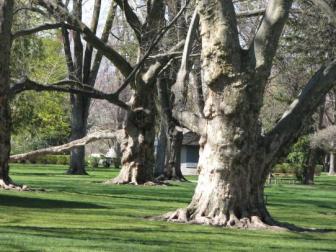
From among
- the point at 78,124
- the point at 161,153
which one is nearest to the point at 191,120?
the point at 161,153

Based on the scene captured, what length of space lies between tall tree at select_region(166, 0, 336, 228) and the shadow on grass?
4.32 metres

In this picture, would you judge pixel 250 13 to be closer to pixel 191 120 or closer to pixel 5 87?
pixel 5 87

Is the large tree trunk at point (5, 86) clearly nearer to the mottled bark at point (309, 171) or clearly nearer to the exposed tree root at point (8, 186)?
the exposed tree root at point (8, 186)

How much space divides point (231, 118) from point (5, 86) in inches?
434

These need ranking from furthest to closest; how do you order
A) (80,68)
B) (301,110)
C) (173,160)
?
(80,68) → (173,160) → (301,110)

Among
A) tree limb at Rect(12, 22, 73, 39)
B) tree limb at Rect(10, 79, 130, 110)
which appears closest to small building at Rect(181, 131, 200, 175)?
tree limb at Rect(10, 79, 130, 110)

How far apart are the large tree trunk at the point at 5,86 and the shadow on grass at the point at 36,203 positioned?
Answer: 372cm

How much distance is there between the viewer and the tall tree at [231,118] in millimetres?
15758

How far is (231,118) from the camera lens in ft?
51.6

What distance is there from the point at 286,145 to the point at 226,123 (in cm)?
172

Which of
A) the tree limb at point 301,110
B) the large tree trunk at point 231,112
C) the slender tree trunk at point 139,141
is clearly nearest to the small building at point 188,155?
the slender tree trunk at point 139,141

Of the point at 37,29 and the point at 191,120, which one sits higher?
the point at 37,29

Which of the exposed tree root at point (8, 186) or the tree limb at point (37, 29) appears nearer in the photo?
the exposed tree root at point (8, 186)

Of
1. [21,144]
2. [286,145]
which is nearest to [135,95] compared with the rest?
[286,145]
